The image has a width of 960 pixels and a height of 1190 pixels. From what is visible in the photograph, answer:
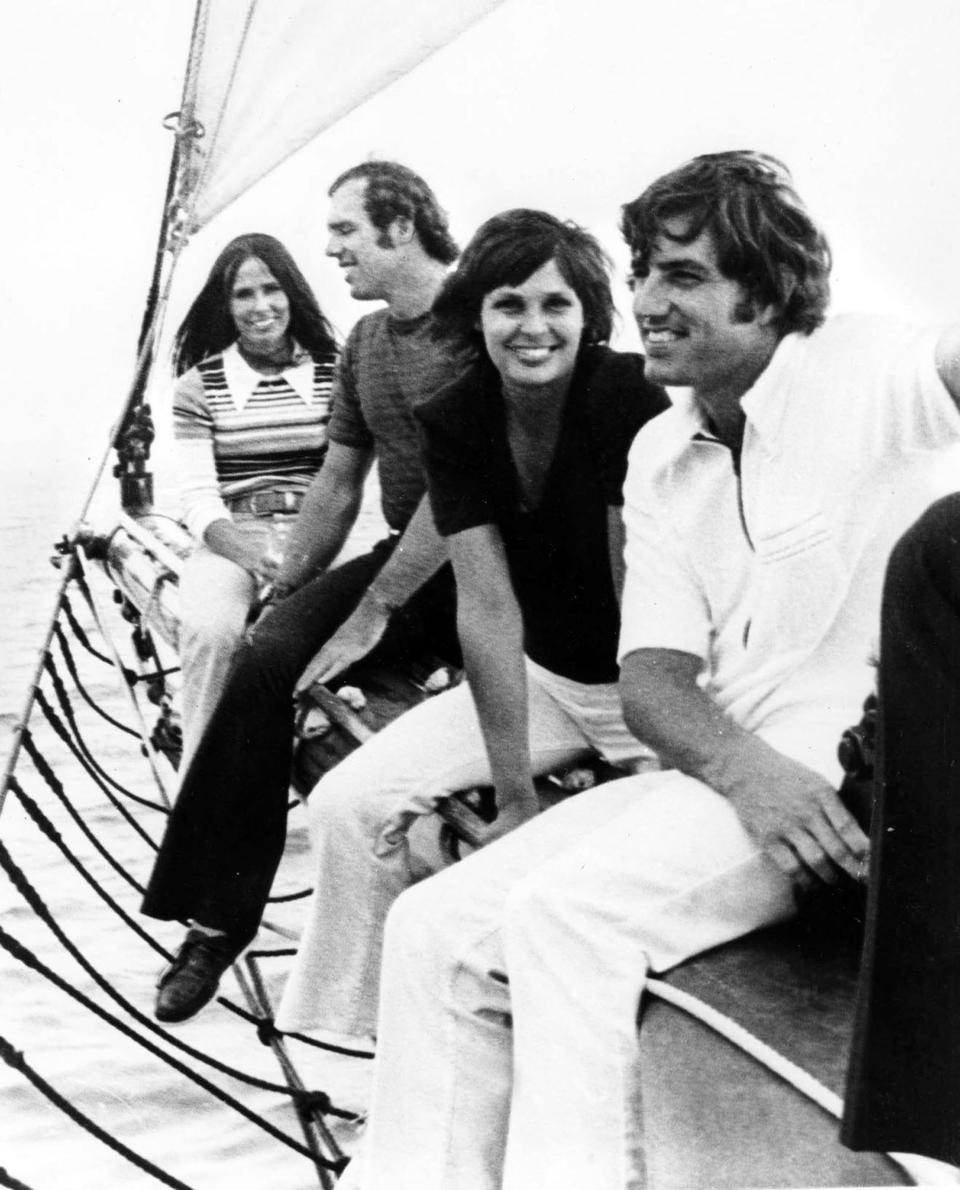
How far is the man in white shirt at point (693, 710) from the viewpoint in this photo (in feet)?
2.43

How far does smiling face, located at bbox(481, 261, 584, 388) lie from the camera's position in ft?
3.37

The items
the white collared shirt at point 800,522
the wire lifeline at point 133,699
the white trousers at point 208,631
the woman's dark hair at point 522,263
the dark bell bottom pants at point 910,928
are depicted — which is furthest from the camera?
the wire lifeline at point 133,699

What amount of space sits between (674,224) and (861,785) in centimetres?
33

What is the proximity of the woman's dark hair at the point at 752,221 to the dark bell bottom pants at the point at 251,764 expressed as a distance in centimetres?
52

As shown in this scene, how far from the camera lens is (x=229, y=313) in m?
1.69

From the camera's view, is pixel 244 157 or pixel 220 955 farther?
pixel 244 157

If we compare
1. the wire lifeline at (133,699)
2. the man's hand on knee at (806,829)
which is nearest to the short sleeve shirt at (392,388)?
the wire lifeline at (133,699)

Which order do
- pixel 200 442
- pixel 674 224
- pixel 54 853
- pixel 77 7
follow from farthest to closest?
pixel 54 853 → pixel 200 442 → pixel 77 7 → pixel 674 224

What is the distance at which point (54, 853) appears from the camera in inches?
98.0

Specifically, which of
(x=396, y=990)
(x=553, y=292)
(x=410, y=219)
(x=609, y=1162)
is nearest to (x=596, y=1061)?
(x=609, y=1162)

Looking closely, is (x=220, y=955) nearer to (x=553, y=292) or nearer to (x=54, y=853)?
(x=553, y=292)

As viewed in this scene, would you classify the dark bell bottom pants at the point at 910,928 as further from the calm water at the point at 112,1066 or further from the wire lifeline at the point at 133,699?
the wire lifeline at the point at 133,699

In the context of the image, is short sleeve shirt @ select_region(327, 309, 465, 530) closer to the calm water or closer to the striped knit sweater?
the striped knit sweater

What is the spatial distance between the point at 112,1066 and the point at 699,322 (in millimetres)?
1160
